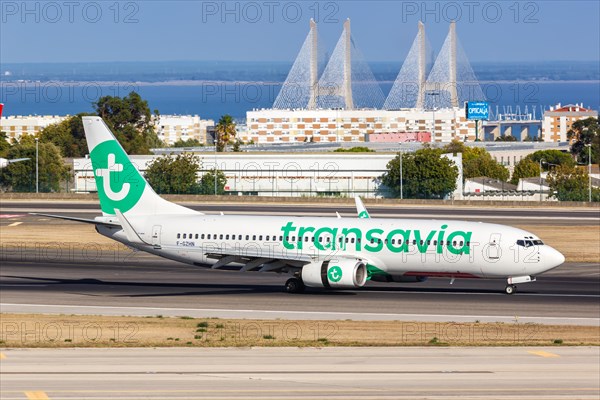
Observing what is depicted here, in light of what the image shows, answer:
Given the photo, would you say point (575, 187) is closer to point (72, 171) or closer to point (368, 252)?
point (72, 171)

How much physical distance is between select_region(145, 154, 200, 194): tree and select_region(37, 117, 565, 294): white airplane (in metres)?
63.5

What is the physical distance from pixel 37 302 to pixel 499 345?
2129cm

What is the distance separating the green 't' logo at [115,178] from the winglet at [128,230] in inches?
44.5

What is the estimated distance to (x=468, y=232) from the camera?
50.9 meters

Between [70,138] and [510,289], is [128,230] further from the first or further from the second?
[70,138]

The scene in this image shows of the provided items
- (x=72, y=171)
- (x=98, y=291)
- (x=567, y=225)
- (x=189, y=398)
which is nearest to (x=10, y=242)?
(x=98, y=291)

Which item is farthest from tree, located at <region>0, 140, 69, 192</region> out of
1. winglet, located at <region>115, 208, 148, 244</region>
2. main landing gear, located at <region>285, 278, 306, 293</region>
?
main landing gear, located at <region>285, 278, 306, 293</region>

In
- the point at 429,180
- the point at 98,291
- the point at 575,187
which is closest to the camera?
the point at 98,291

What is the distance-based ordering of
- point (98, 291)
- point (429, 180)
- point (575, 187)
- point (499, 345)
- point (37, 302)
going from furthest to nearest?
point (575, 187)
point (429, 180)
point (98, 291)
point (37, 302)
point (499, 345)

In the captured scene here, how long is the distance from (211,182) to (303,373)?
96.4m

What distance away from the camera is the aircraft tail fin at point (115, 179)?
54.8 meters

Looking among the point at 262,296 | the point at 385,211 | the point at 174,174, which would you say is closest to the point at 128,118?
the point at 174,174

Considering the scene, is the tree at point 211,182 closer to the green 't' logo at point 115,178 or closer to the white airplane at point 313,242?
the green 't' logo at point 115,178

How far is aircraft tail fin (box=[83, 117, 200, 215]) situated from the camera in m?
54.8
